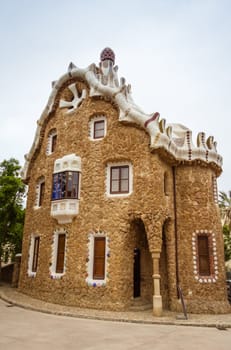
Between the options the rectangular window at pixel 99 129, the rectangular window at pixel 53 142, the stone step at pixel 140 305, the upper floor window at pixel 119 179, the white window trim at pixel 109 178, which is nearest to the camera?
the stone step at pixel 140 305

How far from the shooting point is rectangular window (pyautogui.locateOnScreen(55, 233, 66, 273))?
14.1 meters

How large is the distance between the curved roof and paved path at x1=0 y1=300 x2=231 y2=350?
24.1 feet

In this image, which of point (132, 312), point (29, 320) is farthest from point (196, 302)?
point (29, 320)

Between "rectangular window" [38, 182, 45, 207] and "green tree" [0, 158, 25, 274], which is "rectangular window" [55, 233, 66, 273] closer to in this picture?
"rectangular window" [38, 182, 45, 207]

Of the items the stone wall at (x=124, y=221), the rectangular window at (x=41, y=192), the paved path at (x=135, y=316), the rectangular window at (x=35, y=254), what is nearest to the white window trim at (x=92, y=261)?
the stone wall at (x=124, y=221)

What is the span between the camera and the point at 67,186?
46.9 ft

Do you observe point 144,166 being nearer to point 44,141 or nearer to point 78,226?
point 78,226

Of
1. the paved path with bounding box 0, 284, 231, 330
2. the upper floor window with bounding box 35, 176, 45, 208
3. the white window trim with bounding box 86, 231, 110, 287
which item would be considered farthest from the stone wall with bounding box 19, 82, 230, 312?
the upper floor window with bounding box 35, 176, 45, 208

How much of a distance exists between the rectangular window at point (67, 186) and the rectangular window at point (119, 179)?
183 centimetres

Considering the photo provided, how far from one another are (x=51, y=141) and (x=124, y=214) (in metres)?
7.21

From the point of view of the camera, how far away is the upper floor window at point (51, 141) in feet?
56.1

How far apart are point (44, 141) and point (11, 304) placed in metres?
9.10

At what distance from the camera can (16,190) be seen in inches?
858

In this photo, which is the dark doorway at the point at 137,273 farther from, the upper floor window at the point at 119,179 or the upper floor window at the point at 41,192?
the upper floor window at the point at 41,192
